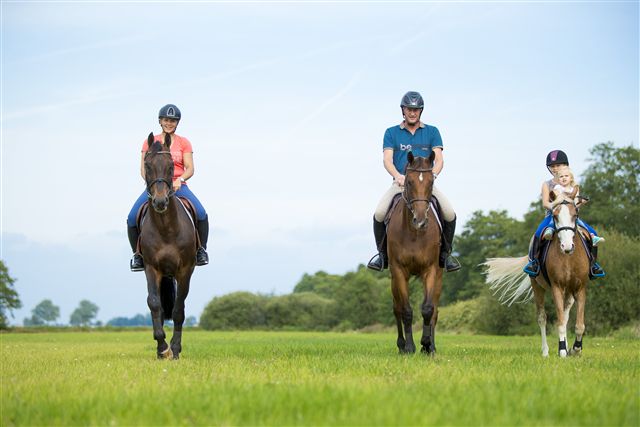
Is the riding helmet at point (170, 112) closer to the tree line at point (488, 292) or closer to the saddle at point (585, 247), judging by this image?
the saddle at point (585, 247)

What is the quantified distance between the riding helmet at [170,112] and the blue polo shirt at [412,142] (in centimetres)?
372

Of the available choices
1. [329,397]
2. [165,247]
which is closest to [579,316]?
[165,247]

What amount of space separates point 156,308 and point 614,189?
2129 inches

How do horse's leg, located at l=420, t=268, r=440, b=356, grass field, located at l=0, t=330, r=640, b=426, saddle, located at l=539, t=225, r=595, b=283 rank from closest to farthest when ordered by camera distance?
grass field, located at l=0, t=330, r=640, b=426
horse's leg, located at l=420, t=268, r=440, b=356
saddle, located at l=539, t=225, r=595, b=283

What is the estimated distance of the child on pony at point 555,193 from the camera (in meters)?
13.1

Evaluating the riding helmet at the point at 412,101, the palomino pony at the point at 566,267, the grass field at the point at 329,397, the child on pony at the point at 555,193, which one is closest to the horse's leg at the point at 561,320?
the palomino pony at the point at 566,267

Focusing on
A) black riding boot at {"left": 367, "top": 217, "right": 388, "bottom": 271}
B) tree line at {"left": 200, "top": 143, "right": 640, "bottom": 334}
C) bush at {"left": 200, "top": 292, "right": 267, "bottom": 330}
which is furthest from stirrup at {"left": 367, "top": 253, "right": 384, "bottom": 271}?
bush at {"left": 200, "top": 292, "right": 267, "bottom": 330}

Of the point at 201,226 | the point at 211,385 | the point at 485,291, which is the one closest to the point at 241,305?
the point at 485,291

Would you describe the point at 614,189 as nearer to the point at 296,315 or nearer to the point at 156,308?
the point at 296,315

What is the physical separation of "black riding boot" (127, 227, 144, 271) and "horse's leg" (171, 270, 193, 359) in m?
0.74

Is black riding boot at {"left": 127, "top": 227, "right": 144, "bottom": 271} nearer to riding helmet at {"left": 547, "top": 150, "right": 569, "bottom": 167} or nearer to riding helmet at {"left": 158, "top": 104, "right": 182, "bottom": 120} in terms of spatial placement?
riding helmet at {"left": 158, "top": 104, "right": 182, "bottom": 120}

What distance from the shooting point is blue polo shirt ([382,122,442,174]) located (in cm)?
1270

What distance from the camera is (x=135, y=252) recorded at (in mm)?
12961

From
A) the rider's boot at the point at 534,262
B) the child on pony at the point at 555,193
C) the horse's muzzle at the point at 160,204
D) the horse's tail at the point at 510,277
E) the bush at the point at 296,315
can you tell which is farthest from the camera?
the bush at the point at 296,315
